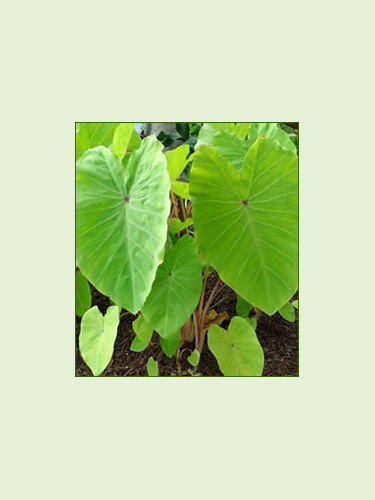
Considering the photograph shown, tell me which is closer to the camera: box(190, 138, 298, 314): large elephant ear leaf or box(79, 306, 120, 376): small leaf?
box(190, 138, 298, 314): large elephant ear leaf

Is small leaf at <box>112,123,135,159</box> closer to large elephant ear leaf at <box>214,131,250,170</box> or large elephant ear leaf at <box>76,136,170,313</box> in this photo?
large elephant ear leaf at <box>76,136,170,313</box>

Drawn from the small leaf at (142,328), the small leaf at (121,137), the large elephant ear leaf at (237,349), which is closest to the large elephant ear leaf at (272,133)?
the small leaf at (121,137)

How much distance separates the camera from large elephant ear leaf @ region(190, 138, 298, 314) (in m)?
1.33

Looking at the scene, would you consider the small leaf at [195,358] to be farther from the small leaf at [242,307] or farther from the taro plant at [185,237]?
the small leaf at [242,307]

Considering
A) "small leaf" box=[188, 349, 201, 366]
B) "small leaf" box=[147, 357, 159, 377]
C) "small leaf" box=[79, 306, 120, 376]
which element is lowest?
"small leaf" box=[147, 357, 159, 377]

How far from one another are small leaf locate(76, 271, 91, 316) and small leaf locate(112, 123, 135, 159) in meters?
0.56

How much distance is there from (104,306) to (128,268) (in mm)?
810

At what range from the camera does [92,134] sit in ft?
5.35

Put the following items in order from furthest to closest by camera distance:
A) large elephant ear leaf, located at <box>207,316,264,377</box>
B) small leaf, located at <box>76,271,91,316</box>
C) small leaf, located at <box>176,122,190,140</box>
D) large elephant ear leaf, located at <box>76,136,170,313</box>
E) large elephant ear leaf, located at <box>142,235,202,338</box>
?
small leaf, located at <box>176,122,190,140</box> → small leaf, located at <box>76,271,91,316</box> → large elephant ear leaf, located at <box>207,316,264,377</box> → large elephant ear leaf, located at <box>142,235,202,338</box> → large elephant ear leaf, located at <box>76,136,170,313</box>

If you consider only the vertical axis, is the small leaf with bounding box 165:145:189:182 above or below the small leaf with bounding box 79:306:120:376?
above

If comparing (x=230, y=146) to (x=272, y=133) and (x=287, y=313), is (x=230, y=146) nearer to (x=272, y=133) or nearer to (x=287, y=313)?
(x=272, y=133)

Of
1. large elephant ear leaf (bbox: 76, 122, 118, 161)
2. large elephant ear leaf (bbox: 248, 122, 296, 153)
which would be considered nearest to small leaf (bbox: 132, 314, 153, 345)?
large elephant ear leaf (bbox: 76, 122, 118, 161)

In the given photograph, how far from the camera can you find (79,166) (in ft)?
4.71
